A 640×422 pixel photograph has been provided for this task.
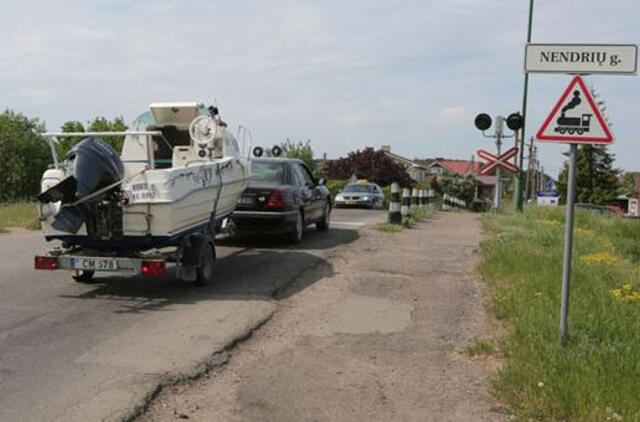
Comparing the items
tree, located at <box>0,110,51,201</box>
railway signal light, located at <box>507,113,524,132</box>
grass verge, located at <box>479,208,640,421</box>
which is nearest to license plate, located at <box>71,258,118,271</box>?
grass verge, located at <box>479,208,640,421</box>

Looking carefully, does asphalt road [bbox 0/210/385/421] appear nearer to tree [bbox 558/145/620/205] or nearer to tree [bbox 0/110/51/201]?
tree [bbox 0/110/51/201]

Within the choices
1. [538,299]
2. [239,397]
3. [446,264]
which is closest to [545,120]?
[538,299]

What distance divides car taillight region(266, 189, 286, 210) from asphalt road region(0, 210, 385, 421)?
1.51 meters

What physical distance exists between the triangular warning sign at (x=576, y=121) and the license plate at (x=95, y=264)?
15.9ft

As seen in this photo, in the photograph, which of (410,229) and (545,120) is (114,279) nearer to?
(545,120)

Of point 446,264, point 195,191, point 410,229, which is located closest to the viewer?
point 195,191

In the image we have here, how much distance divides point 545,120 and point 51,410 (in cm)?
465

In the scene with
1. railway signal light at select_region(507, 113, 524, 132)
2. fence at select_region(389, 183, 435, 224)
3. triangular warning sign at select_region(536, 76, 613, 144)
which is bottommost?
fence at select_region(389, 183, 435, 224)

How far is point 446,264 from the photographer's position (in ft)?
39.3

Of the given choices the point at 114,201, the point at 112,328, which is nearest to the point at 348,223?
the point at 114,201

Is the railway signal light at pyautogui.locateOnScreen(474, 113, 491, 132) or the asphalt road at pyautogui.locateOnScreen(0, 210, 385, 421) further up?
the railway signal light at pyautogui.locateOnScreen(474, 113, 491, 132)

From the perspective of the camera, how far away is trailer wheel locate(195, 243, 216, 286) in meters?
9.38

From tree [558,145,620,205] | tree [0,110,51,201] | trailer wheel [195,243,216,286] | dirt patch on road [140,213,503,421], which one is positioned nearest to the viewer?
dirt patch on road [140,213,503,421]

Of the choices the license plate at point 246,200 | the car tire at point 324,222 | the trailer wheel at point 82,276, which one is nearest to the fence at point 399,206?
the car tire at point 324,222
